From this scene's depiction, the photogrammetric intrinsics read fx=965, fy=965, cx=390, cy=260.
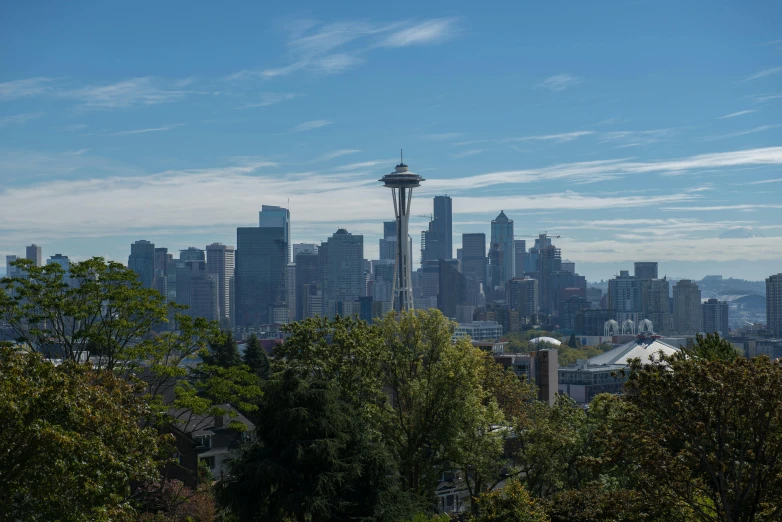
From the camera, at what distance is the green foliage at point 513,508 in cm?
2180

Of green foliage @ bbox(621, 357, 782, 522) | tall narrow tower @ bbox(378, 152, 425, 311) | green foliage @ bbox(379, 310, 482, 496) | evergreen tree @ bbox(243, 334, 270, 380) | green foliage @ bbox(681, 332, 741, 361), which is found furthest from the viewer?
tall narrow tower @ bbox(378, 152, 425, 311)

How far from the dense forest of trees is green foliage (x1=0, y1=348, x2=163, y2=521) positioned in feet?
0.12

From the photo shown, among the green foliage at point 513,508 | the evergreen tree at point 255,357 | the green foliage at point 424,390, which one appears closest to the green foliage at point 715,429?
the green foliage at point 513,508

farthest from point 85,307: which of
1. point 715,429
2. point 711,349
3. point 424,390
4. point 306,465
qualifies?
point 711,349

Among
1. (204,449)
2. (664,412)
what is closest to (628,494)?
(664,412)

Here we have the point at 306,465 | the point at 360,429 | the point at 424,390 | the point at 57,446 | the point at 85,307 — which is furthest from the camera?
the point at 424,390

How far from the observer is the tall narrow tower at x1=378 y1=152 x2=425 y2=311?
18488 centimetres

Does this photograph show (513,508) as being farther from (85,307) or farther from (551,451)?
(85,307)

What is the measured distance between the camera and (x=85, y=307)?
1228 inches

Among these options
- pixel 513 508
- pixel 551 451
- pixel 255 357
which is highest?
pixel 255 357

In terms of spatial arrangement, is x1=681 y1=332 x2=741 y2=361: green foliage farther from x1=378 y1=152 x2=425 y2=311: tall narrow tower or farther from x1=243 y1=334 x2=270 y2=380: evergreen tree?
x1=378 y1=152 x2=425 y2=311: tall narrow tower

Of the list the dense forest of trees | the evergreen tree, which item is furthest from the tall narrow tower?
the dense forest of trees

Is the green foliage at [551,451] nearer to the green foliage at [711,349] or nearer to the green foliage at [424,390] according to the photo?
the green foliage at [424,390]

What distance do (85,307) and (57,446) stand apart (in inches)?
619
